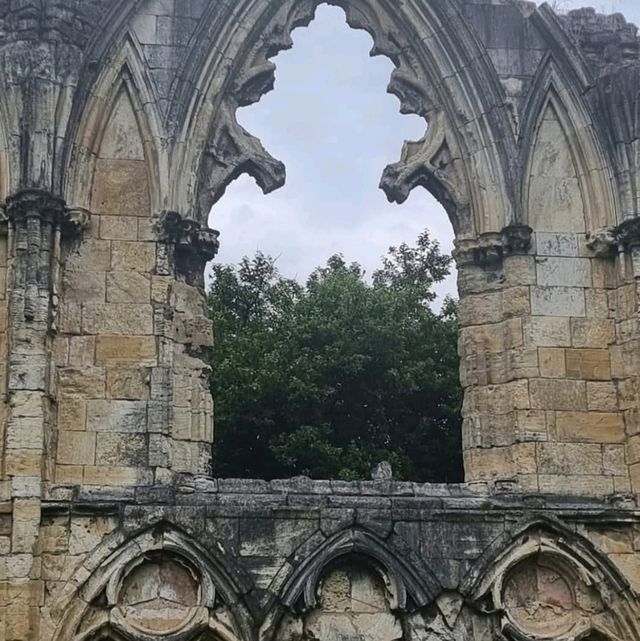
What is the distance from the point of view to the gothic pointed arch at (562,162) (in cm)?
1178

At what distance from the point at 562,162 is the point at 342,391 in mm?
11440

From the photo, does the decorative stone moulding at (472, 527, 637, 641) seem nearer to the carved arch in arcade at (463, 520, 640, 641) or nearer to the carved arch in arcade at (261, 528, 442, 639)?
the carved arch in arcade at (463, 520, 640, 641)

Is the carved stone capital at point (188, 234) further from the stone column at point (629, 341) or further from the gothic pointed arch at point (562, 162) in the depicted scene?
the stone column at point (629, 341)

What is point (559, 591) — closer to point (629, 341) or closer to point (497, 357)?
point (497, 357)

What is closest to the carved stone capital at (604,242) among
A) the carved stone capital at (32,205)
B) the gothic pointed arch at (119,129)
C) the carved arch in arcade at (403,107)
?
the carved arch in arcade at (403,107)

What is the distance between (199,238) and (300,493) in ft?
8.23

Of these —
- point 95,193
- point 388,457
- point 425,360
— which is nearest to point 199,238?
point 95,193

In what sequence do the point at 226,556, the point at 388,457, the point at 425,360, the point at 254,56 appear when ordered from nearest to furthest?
the point at 226,556, the point at 254,56, the point at 388,457, the point at 425,360

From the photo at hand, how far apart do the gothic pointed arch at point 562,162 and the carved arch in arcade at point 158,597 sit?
4437 mm

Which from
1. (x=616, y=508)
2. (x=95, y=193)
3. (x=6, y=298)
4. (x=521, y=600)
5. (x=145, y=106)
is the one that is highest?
(x=145, y=106)

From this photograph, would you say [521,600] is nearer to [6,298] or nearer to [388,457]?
[6,298]

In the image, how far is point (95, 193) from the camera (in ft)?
37.0

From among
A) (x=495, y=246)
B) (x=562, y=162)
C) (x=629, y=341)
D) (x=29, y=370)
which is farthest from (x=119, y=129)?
(x=629, y=341)

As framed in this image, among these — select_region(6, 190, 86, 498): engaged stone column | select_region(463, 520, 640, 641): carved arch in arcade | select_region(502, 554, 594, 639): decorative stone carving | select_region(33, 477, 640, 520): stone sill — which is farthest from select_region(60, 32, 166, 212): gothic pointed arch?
select_region(502, 554, 594, 639): decorative stone carving
